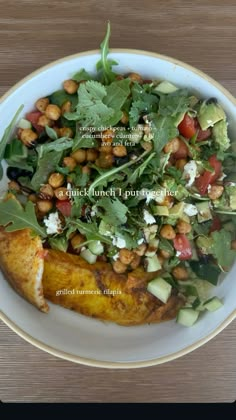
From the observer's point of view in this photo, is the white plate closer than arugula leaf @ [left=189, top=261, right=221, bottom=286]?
Yes

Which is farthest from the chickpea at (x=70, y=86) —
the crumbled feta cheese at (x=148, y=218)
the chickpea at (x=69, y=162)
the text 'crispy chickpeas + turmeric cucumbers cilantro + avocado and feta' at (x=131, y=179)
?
the crumbled feta cheese at (x=148, y=218)

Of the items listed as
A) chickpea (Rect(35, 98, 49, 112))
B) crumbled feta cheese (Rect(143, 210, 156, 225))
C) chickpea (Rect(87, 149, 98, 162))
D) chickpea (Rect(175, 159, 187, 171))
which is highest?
chickpea (Rect(35, 98, 49, 112))

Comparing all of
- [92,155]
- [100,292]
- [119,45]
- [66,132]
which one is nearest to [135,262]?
[100,292]

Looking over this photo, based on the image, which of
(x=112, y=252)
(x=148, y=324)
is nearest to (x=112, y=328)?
(x=148, y=324)

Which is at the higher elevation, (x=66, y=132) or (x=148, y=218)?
(x=66, y=132)

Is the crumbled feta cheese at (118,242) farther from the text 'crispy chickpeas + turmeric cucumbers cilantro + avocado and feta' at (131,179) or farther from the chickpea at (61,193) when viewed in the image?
the chickpea at (61,193)

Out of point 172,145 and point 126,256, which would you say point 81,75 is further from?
point 126,256

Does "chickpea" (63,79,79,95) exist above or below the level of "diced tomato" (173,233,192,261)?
above

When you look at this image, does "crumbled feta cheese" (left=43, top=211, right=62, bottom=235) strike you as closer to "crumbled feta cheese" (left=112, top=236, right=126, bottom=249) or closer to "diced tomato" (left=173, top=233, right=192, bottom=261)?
"crumbled feta cheese" (left=112, top=236, right=126, bottom=249)

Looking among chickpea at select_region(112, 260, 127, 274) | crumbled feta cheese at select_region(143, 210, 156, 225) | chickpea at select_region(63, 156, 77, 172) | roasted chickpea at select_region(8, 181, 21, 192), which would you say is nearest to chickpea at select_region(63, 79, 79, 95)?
chickpea at select_region(63, 156, 77, 172)
